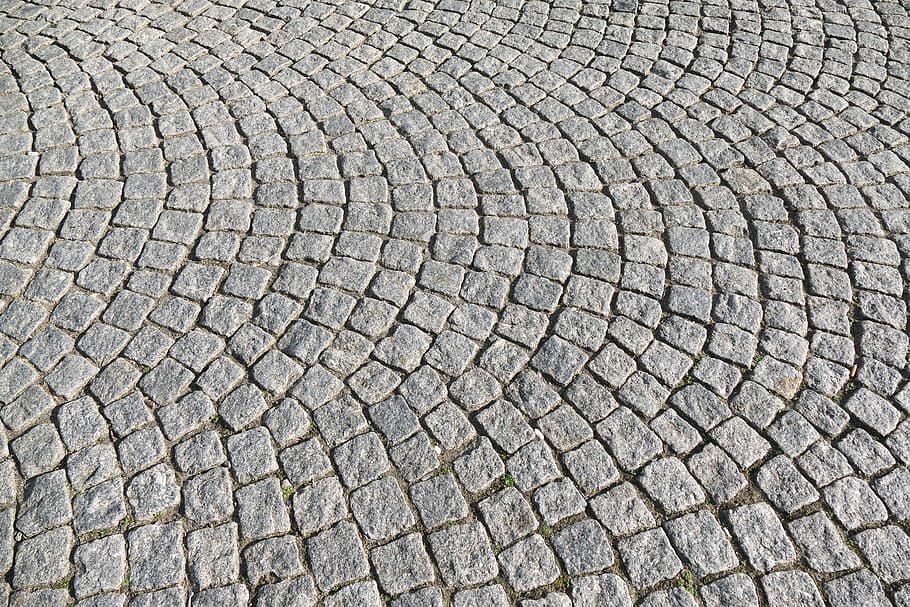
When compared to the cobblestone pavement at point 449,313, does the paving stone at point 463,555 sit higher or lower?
lower

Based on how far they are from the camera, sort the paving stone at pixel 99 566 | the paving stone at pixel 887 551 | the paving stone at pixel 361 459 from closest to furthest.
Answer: the paving stone at pixel 99 566
the paving stone at pixel 887 551
the paving stone at pixel 361 459

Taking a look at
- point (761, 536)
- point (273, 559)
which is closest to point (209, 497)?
point (273, 559)

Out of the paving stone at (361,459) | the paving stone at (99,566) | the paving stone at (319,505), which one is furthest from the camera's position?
the paving stone at (361,459)

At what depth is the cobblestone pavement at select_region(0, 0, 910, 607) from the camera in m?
3.09

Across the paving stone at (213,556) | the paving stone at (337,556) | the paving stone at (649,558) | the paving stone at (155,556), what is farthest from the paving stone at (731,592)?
the paving stone at (155,556)

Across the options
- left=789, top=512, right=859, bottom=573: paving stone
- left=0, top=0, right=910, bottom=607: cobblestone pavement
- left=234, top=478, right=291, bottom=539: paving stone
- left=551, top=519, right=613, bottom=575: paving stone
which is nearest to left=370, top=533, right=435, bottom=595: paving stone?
left=0, top=0, right=910, bottom=607: cobblestone pavement

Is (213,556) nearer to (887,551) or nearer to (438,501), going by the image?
(438,501)

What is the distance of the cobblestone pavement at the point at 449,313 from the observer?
3.09m

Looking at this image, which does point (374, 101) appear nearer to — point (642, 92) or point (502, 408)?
point (642, 92)

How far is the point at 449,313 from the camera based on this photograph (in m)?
3.96

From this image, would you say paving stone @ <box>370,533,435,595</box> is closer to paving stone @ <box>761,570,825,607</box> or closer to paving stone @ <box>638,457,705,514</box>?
paving stone @ <box>638,457,705,514</box>

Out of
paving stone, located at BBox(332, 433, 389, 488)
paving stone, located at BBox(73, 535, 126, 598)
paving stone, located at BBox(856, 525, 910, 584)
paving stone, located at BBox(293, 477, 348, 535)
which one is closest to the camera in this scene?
paving stone, located at BBox(73, 535, 126, 598)

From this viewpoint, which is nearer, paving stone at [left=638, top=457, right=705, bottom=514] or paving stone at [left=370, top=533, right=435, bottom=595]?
paving stone at [left=370, top=533, right=435, bottom=595]

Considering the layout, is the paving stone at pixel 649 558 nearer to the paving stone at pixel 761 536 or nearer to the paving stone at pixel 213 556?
the paving stone at pixel 761 536
